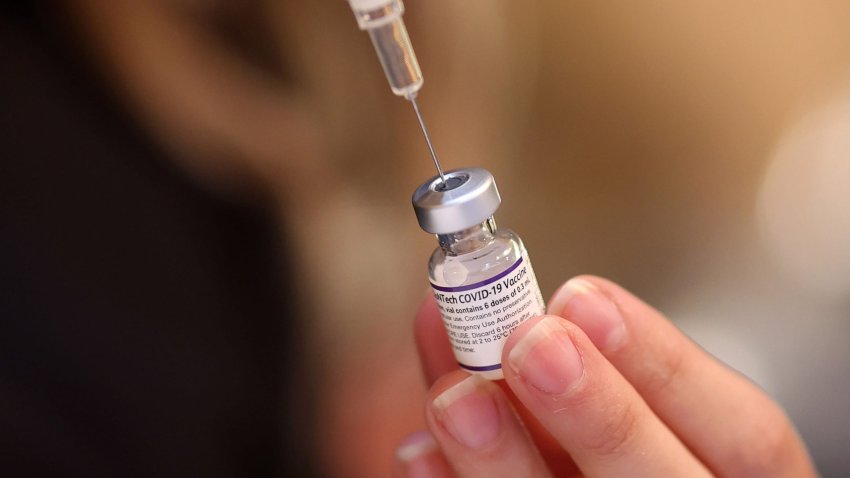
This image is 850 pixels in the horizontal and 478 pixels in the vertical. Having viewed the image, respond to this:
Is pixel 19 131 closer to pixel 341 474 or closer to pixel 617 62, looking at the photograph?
pixel 341 474

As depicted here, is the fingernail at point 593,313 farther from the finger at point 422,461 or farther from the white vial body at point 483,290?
the finger at point 422,461

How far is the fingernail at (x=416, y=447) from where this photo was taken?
2.42 feet

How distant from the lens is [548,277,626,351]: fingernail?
71cm

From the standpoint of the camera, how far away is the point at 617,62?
44.0 inches

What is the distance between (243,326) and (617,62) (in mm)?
729

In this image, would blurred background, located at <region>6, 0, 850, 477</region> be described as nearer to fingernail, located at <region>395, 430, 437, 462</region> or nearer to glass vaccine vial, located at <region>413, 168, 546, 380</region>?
fingernail, located at <region>395, 430, 437, 462</region>

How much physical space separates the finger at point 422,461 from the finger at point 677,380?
0.65 ft

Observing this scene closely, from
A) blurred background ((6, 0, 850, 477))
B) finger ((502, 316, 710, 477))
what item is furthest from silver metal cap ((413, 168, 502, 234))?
blurred background ((6, 0, 850, 477))

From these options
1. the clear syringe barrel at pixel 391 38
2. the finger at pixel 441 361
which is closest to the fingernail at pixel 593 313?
the finger at pixel 441 361

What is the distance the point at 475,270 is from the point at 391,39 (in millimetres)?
213

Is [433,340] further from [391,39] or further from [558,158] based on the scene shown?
[558,158]

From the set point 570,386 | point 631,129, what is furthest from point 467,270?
point 631,129

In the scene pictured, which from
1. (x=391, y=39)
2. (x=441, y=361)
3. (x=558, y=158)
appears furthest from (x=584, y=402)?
(x=558, y=158)

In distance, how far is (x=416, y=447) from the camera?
2.44 ft
